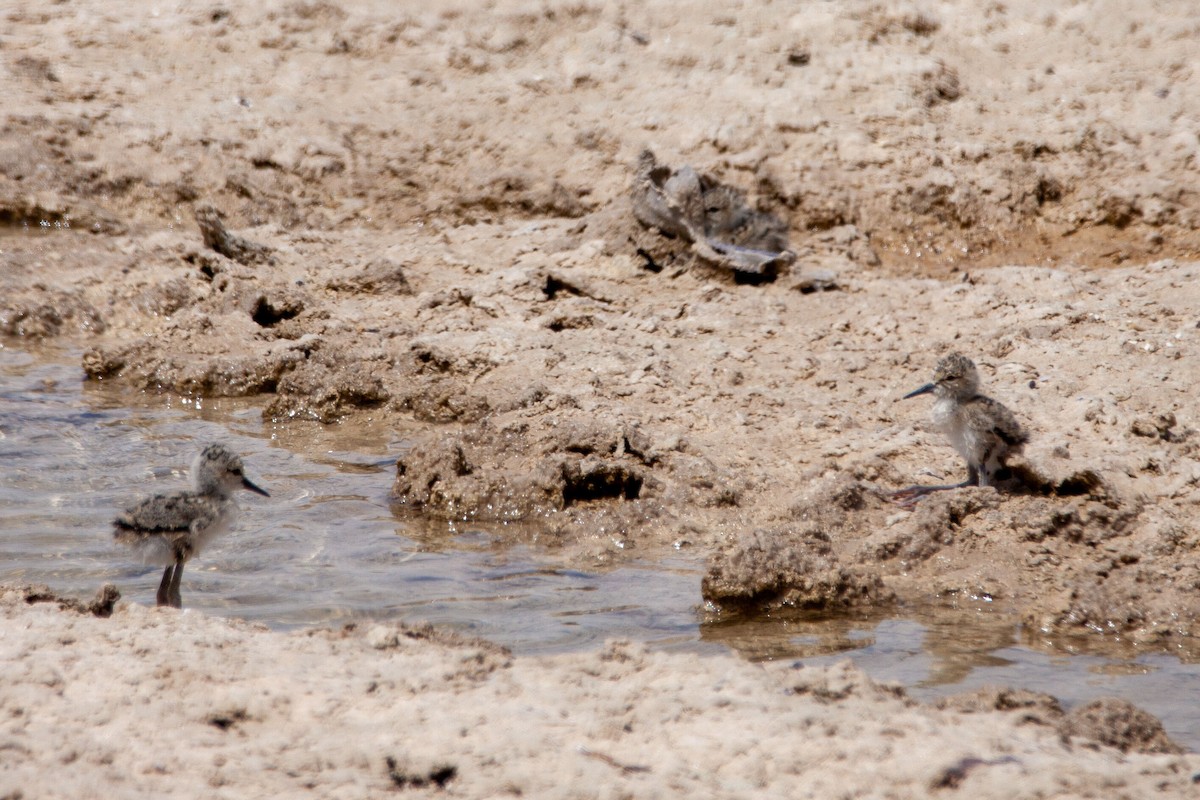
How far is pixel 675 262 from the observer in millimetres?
9641

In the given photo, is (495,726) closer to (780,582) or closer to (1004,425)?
(780,582)

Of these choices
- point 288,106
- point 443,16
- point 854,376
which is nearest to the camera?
point 854,376

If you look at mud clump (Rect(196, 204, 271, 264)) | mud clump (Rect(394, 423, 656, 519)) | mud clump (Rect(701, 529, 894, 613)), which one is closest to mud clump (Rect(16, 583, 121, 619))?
mud clump (Rect(394, 423, 656, 519))

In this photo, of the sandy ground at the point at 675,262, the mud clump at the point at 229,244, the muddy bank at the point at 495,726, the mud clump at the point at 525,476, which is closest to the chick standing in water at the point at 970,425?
the sandy ground at the point at 675,262

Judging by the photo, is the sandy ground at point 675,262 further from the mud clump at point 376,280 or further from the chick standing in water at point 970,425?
the chick standing in water at point 970,425

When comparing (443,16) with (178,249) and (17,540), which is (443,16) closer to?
(178,249)

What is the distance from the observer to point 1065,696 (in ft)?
16.1

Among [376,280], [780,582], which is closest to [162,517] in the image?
[780,582]

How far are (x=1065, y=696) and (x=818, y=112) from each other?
289 inches

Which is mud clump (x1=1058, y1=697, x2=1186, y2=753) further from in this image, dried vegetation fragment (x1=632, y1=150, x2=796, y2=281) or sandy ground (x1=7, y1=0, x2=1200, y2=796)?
dried vegetation fragment (x1=632, y1=150, x2=796, y2=281)

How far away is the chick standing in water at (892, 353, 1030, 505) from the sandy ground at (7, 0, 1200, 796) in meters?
0.17

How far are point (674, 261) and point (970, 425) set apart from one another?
348cm

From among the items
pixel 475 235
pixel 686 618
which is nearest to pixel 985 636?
pixel 686 618

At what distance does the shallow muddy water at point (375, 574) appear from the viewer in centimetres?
532
